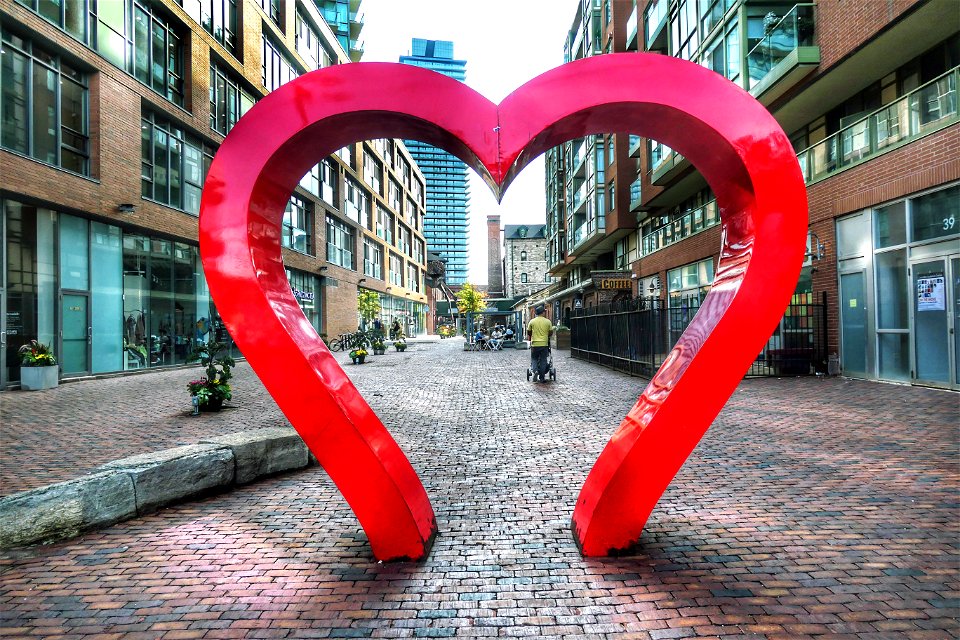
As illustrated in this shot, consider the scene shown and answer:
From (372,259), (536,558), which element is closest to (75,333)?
(536,558)

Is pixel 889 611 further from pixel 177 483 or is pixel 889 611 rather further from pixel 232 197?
pixel 177 483

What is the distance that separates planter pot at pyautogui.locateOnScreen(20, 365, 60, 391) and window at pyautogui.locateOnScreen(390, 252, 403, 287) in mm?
34527

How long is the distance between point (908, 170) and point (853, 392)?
4.79 meters

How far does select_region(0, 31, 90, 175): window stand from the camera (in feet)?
37.3

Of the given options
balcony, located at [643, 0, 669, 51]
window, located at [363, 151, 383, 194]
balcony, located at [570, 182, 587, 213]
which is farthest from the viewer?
window, located at [363, 151, 383, 194]

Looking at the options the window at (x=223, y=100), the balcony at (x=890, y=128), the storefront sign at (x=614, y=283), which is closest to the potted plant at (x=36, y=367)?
the window at (x=223, y=100)

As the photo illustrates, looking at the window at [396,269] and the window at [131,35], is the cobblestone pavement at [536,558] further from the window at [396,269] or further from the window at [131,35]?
the window at [396,269]

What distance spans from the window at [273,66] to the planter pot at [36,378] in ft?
52.7

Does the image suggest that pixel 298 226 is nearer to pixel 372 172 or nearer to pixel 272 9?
pixel 272 9

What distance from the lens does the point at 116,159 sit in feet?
46.0

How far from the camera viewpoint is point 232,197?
9.77 ft

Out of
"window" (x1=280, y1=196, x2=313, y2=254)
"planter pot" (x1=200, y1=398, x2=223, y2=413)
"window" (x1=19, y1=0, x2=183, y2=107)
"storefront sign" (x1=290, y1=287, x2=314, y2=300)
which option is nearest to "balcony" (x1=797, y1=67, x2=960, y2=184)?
"planter pot" (x1=200, y1=398, x2=223, y2=413)

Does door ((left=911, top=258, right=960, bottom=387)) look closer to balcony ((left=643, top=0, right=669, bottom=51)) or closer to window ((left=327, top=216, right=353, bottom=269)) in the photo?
balcony ((left=643, top=0, right=669, bottom=51))

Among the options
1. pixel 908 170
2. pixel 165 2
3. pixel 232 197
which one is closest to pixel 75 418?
pixel 232 197
